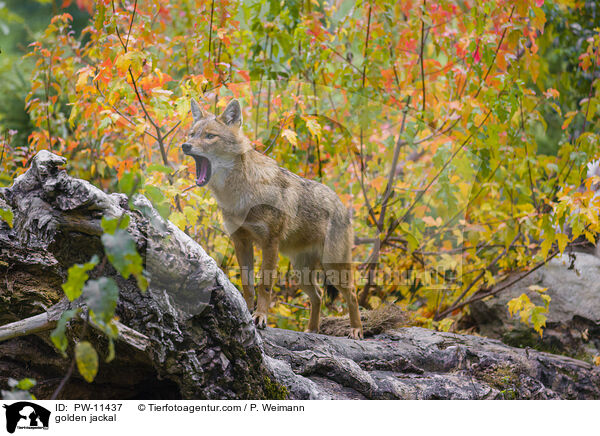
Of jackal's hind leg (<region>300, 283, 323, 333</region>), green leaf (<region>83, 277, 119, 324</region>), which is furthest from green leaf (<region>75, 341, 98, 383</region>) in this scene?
jackal's hind leg (<region>300, 283, 323, 333</region>)

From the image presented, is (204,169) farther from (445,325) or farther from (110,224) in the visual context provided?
(445,325)

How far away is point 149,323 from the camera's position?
267cm

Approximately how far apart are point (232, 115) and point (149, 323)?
1.99 meters

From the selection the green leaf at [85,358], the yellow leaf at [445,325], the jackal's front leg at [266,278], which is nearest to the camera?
the green leaf at [85,358]

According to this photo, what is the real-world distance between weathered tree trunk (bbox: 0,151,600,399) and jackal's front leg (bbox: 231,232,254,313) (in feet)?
1.43

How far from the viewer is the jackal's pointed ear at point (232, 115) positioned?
13.1ft

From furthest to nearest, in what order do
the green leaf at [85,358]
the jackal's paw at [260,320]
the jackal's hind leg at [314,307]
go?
the jackal's hind leg at [314,307], the jackal's paw at [260,320], the green leaf at [85,358]

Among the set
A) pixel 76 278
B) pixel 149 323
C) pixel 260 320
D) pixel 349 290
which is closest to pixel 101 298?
pixel 76 278

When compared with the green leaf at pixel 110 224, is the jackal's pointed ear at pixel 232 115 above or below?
above

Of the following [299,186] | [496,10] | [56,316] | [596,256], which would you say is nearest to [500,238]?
[596,256]

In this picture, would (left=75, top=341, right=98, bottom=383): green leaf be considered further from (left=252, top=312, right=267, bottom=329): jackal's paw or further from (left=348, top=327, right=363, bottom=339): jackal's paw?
(left=348, top=327, right=363, bottom=339): jackal's paw

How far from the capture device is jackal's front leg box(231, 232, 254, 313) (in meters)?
4.16

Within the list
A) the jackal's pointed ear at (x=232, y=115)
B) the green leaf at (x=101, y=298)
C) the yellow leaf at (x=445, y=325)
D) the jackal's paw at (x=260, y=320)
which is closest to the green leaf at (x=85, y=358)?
the green leaf at (x=101, y=298)
